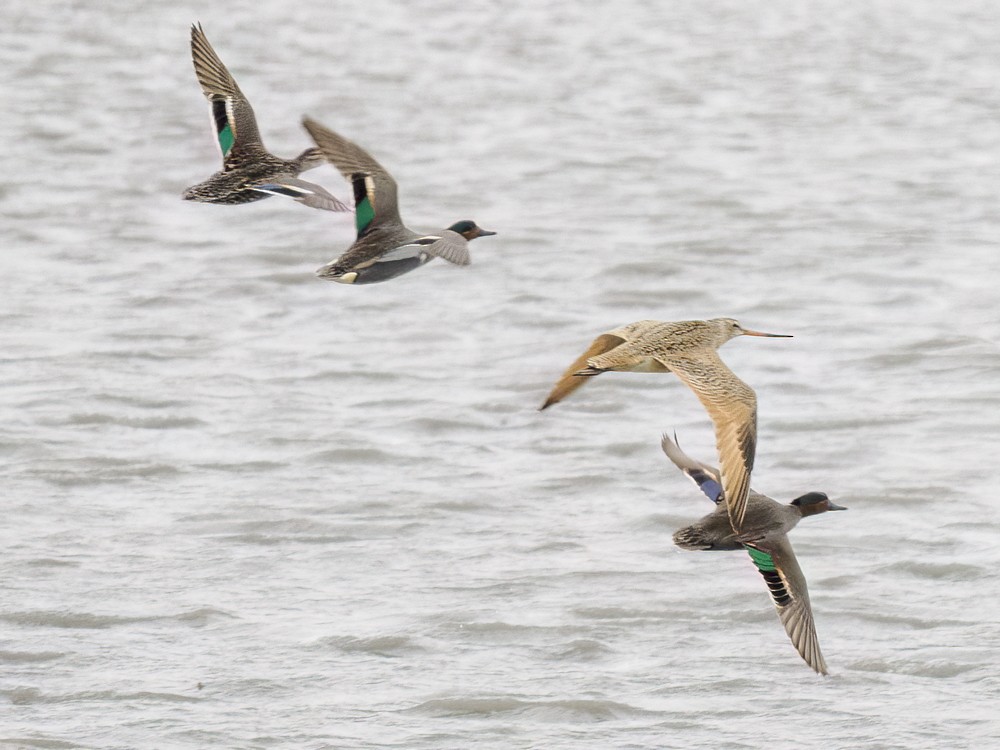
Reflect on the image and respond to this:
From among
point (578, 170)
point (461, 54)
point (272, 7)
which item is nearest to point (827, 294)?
point (578, 170)

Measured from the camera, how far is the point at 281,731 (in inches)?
331

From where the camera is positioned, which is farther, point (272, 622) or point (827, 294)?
point (827, 294)

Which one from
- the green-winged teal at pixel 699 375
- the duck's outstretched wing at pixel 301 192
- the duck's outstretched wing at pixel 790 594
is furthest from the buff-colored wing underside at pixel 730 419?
the duck's outstretched wing at pixel 301 192

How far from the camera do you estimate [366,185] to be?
7.27 metres

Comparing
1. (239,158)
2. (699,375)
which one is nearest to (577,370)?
(699,375)

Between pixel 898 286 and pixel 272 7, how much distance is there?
15.9 meters

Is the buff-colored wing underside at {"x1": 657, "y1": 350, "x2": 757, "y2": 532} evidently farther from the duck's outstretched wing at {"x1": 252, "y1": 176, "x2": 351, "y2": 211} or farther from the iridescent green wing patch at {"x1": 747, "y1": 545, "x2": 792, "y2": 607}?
the duck's outstretched wing at {"x1": 252, "y1": 176, "x2": 351, "y2": 211}

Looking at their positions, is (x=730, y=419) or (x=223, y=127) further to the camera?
(x=223, y=127)

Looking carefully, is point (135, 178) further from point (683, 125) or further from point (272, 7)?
point (272, 7)

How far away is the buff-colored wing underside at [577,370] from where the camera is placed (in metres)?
6.82

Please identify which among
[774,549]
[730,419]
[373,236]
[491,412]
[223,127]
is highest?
[223,127]

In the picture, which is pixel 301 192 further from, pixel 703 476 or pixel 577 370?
pixel 703 476

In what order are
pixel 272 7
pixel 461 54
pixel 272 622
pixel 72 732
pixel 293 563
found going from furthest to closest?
pixel 272 7
pixel 461 54
pixel 293 563
pixel 272 622
pixel 72 732

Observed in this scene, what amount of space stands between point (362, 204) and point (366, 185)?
7 centimetres
